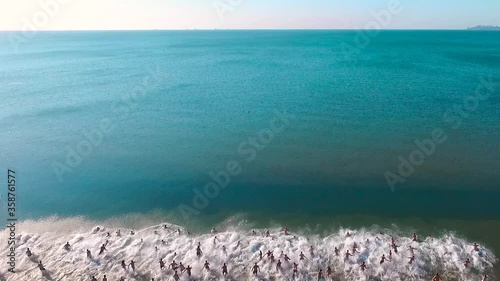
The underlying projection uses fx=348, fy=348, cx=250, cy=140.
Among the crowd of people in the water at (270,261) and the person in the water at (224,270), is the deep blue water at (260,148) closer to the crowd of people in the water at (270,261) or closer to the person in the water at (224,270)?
the crowd of people in the water at (270,261)

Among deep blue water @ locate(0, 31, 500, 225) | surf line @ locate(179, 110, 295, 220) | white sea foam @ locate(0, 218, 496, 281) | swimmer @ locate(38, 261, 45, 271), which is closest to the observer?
white sea foam @ locate(0, 218, 496, 281)

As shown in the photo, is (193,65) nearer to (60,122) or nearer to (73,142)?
(60,122)

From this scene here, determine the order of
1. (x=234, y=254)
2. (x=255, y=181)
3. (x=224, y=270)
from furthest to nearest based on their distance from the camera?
(x=255, y=181), (x=234, y=254), (x=224, y=270)

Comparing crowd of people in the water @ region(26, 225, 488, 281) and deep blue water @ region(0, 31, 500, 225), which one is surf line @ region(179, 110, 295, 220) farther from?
crowd of people in the water @ region(26, 225, 488, 281)

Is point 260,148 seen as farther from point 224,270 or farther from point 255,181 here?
point 224,270

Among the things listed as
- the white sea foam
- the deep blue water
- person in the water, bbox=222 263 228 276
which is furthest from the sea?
person in the water, bbox=222 263 228 276

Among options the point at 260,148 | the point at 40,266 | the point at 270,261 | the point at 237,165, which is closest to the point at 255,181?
the point at 237,165
